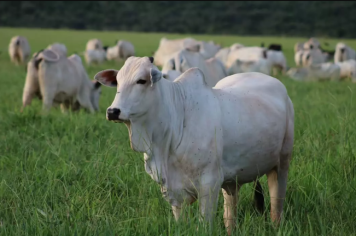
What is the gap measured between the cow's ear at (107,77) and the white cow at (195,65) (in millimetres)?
6273

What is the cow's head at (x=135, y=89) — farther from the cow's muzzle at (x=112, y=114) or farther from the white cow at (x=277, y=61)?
the white cow at (x=277, y=61)

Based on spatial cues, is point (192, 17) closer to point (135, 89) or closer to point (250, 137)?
point (250, 137)

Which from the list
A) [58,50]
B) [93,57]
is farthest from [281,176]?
[93,57]

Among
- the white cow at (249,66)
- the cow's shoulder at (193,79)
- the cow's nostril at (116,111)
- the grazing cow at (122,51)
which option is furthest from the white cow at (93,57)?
the cow's nostril at (116,111)

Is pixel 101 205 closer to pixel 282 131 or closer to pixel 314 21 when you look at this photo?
pixel 282 131

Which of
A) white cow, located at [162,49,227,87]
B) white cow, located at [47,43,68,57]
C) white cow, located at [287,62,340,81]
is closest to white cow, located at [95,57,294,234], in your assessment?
white cow, located at [162,49,227,87]

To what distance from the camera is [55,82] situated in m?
8.98

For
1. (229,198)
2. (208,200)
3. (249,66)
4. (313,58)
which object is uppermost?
(208,200)

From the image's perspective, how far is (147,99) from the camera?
321 cm

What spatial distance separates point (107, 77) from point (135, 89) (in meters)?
0.37

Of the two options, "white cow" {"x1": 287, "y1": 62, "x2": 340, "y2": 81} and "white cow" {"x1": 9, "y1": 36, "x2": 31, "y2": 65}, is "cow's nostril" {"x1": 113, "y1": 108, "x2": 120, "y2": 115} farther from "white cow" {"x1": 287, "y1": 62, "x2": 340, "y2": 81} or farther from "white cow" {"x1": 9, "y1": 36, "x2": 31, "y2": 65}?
"white cow" {"x1": 9, "y1": 36, "x2": 31, "y2": 65}

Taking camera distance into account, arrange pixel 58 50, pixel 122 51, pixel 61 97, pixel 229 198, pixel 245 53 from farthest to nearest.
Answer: pixel 122 51 → pixel 245 53 → pixel 58 50 → pixel 61 97 → pixel 229 198

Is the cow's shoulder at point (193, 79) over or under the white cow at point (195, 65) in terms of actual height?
over

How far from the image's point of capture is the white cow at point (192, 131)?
321 cm
